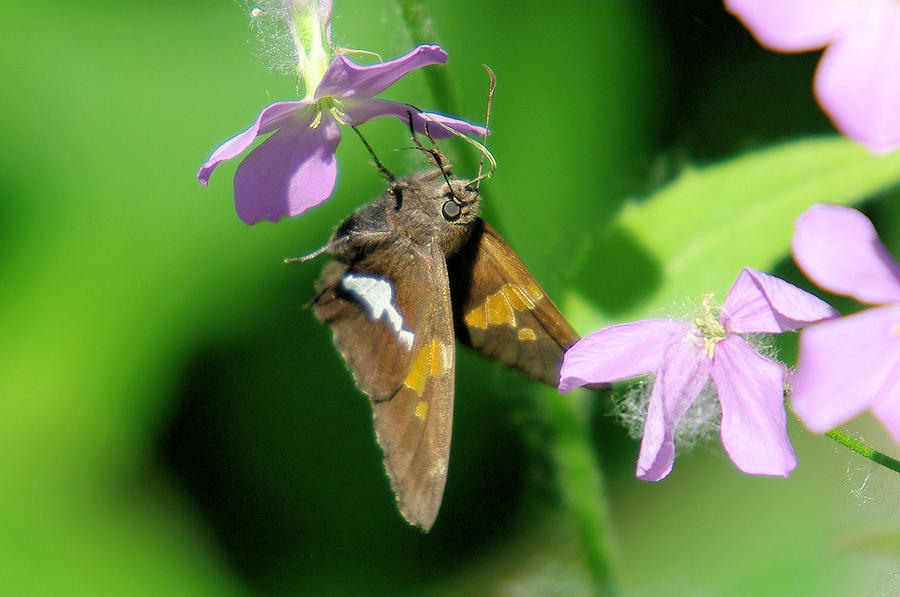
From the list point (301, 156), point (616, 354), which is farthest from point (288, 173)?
point (616, 354)

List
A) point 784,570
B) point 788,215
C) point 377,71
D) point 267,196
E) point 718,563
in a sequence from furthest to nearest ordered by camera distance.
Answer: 1. point 718,563
2. point 784,570
3. point 788,215
4. point 267,196
5. point 377,71

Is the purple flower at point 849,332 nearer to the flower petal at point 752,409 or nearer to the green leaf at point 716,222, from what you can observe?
the flower petal at point 752,409

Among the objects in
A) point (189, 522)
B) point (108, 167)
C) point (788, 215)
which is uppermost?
point (108, 167)

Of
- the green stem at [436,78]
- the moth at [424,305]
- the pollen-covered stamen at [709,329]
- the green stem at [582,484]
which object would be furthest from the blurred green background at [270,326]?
the pollen-covered stamen at [709,329]

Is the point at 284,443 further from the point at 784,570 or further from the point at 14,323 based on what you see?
the point at 784,570

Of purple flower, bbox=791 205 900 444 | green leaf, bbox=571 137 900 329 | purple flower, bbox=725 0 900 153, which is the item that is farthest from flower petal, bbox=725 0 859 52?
Answer: green leaf, bbox=571 137 900 329

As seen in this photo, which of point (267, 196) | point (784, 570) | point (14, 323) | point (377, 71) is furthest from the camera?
point (14, 323)

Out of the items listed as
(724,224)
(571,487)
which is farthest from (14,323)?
(724,224)
